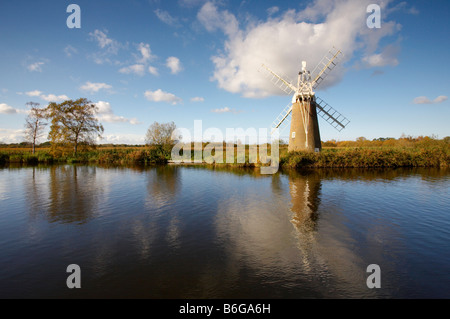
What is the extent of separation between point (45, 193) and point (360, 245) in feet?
49.9

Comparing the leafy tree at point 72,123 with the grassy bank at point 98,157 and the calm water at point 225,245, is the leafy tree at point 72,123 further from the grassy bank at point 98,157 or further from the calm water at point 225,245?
the calm water at point 225,245

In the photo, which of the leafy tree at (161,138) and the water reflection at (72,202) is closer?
the water reflection at (72,202)

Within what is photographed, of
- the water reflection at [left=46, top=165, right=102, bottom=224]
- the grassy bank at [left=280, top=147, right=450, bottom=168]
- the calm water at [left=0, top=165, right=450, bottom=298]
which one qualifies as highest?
the grassy bank at [left=280, top=147, right=450, bottom=168]

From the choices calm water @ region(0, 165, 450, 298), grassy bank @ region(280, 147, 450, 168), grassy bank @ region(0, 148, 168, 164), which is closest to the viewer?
calm water @ region(0, 165, 450, 298)

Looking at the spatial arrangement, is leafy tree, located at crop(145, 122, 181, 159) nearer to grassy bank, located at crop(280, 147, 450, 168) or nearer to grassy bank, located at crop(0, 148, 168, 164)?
grassy bank, located at crop(0, 148, 168, 164)

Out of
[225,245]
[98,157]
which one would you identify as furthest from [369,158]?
[98,157]

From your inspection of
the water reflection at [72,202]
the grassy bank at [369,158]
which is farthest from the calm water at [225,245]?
the grassy bank at [369,158]

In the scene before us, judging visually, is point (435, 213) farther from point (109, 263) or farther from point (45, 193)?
Result: point (45, 193)

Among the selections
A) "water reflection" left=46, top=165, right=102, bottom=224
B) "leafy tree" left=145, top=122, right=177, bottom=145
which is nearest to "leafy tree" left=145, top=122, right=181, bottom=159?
"leafy tree" left=145, top=122, right=177, bottom=145

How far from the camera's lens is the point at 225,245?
6375 millimetres

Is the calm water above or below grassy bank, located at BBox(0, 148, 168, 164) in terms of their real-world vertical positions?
below

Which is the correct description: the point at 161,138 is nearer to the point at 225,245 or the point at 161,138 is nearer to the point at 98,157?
the point at 98,157

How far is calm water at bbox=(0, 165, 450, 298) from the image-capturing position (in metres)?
4.55

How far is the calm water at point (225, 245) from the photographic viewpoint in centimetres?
455
